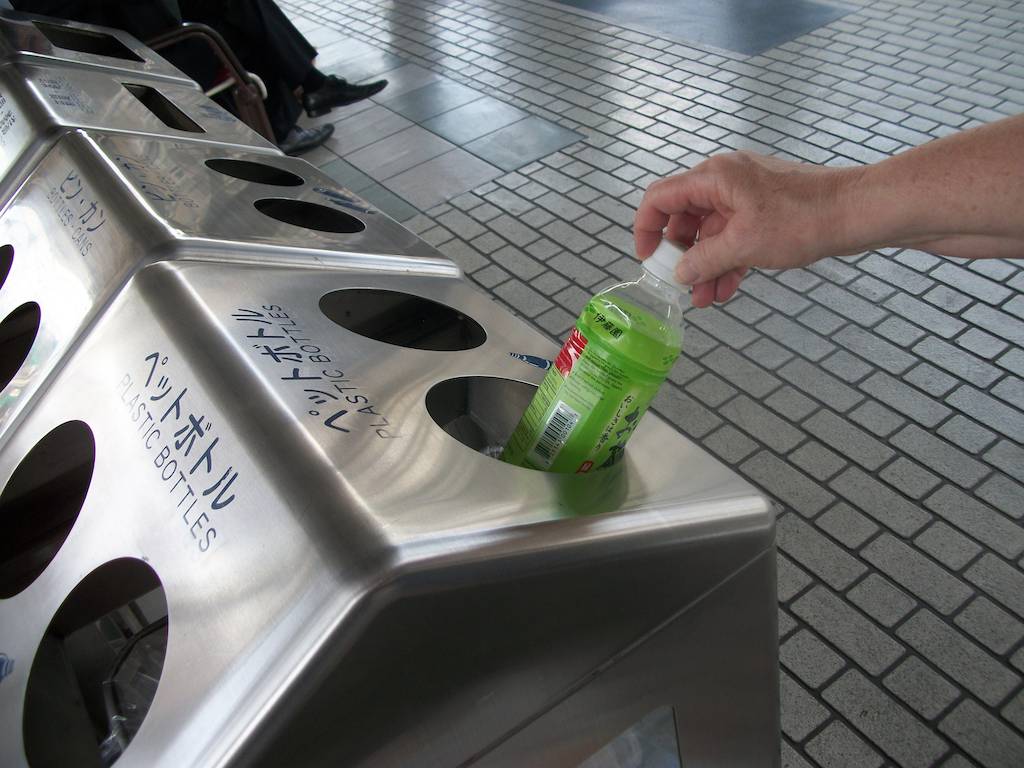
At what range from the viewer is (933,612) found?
1.96m

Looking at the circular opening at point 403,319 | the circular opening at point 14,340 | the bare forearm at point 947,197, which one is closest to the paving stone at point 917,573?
the bare forearm at point 947,197

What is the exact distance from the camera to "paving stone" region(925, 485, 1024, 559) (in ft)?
6.83

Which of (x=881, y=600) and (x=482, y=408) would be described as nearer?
(x=482, y=408)

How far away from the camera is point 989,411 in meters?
2.42

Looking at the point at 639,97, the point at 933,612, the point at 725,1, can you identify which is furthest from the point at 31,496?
the point at 725,1

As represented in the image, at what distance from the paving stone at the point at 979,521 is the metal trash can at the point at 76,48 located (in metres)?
2.12

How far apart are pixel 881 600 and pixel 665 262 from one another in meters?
1.46

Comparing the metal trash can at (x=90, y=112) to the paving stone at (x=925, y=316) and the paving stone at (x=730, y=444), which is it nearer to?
the paving stone at (x=730, y=444)

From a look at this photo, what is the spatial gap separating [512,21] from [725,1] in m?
1.31

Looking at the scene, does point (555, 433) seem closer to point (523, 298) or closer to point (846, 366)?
point (846, 366)

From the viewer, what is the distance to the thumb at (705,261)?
36.0 inches

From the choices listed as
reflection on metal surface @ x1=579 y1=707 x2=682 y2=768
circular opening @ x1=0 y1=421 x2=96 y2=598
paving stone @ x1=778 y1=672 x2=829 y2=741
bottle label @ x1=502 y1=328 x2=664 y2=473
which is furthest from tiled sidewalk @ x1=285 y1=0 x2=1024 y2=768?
circular opening @ x1=0 y1=421 x2=96 y2=598

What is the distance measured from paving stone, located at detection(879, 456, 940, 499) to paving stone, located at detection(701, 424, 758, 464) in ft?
1.16

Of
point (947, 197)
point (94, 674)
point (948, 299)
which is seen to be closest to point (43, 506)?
point (94, 674)
